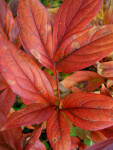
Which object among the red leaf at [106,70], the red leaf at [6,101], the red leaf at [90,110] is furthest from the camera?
the red leaf at [106,70]

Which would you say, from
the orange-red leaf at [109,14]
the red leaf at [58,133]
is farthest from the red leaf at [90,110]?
the orange-red leaf at [109,14]

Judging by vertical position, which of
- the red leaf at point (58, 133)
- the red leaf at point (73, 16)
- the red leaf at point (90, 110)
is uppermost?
the red leaf at point (73, 16)

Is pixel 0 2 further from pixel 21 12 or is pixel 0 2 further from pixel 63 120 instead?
pixel 63 120

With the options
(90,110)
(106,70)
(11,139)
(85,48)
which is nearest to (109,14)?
(106,70)

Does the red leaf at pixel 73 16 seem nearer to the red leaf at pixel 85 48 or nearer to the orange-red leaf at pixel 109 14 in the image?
the red leaf at pixel 85 48

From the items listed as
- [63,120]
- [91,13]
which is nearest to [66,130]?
[63,120]

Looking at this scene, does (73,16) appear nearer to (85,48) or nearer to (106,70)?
(85,48)

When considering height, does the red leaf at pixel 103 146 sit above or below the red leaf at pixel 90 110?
below

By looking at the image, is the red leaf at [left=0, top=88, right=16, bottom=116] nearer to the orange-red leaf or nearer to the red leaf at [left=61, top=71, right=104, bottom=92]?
the red leaf at [left=61, top=71, right=104, bottom=92]
